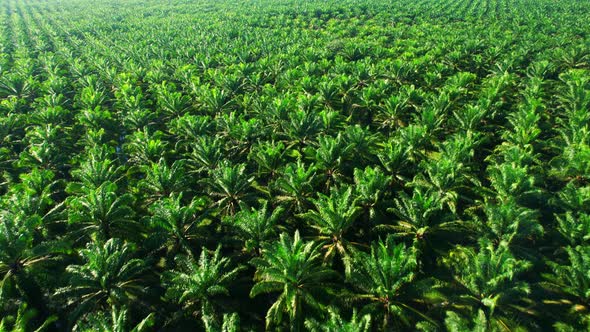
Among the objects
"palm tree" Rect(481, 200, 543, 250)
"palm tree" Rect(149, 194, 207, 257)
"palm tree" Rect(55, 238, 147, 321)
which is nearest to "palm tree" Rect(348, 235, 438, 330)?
"palm tree" Rect(481, 200, 543, 250)

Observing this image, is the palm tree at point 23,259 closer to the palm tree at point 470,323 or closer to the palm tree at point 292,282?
the palm tree at point 292,282

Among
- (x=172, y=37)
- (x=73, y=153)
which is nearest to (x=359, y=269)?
(x=73, y=153)

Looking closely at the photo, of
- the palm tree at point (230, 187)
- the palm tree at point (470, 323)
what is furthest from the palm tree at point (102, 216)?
the palm tree at point (470, 323)

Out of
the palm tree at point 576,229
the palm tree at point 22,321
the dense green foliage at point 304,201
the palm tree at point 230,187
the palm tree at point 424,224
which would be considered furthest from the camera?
the palm tree at point 230,187

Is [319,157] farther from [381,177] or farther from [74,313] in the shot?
[74,313]

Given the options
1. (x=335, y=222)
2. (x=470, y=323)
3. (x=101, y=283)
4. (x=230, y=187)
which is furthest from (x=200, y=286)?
(x=470, y=323)

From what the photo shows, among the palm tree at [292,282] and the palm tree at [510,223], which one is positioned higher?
the palm tree at [510,223]

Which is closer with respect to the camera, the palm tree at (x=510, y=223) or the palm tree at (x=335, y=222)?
the palm tree at (x=510, y=223)

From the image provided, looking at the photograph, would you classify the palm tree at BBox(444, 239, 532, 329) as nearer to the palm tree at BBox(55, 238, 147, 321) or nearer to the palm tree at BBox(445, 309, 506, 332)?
the palm tree at BBox(445, 309, 506, 332)
